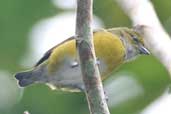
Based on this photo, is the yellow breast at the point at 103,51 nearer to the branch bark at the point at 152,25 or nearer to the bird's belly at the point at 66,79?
the bird's belly at the point at 66,79

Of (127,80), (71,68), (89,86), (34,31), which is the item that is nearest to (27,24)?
(34,31)

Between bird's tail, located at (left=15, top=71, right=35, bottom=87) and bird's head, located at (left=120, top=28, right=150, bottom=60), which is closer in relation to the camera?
bird's tail, located at (left=15, top=71, right=35, bottom=87)

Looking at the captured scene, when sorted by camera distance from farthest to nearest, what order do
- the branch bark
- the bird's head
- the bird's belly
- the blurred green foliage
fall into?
the blurred green foliage, the bird's head, the bird's belly, the branch bark

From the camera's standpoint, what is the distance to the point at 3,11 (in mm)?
4801

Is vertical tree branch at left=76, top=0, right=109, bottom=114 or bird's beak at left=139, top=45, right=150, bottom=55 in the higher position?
vertical tree branch at left=76, top=0, right=109, bottom=114

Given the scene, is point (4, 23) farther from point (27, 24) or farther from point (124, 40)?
Answer: point (124, 40)


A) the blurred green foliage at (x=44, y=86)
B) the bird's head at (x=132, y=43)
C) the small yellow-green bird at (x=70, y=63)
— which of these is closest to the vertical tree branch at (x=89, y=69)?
the small yellow-green bird at (x=70, y=63)

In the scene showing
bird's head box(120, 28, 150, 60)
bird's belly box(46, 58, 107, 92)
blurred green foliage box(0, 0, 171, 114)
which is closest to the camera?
bird's belly box(46, 58, 107, 92)

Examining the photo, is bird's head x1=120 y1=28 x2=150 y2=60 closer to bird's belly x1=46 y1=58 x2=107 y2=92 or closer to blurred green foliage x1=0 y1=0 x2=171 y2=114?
blurred green foliage x1=0 y1=0 x2=171 y2=114

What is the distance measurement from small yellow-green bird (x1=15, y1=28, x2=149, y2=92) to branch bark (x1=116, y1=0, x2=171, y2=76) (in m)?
0.97

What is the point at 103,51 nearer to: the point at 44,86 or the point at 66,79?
the point at 66,79

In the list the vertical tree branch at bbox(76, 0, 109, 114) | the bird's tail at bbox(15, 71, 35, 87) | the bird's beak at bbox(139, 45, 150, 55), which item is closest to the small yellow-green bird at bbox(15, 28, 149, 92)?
the bird's tail at bbox(15, 71, 35, 87)

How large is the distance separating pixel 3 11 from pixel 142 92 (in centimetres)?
129

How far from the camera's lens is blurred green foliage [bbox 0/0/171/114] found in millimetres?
4227
